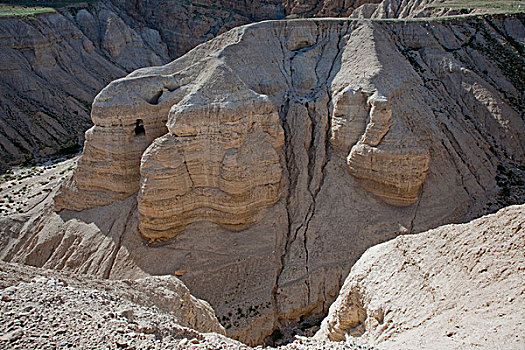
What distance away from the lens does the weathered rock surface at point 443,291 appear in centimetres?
739

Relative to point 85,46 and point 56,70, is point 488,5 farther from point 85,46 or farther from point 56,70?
point 85,46

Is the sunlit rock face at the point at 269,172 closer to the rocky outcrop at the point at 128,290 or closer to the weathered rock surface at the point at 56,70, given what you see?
the rocky outcrop at the point at 128,290

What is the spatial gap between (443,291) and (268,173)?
435 inches

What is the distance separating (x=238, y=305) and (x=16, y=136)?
31.8 m

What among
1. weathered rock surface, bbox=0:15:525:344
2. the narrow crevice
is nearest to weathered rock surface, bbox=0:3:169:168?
weathered rock surface, bbox=0:15:525:344

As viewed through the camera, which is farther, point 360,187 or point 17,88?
point 17,88

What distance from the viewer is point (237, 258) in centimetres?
1855

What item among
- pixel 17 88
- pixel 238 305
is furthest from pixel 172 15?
pixel 238 305

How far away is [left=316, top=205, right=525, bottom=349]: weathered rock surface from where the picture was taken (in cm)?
739

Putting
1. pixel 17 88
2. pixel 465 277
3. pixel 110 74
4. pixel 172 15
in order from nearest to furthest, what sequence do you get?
1. pixel 465 277
2. pixel 17 88
3. pixel 110 74
4. pixel 172 15

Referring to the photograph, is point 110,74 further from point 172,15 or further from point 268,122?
point 268,122

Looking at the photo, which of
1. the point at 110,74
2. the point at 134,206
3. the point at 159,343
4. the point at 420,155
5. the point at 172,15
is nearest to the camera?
the point at 159,343

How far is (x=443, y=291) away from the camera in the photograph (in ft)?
29.2

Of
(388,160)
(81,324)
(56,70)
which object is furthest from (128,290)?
(56,70)
